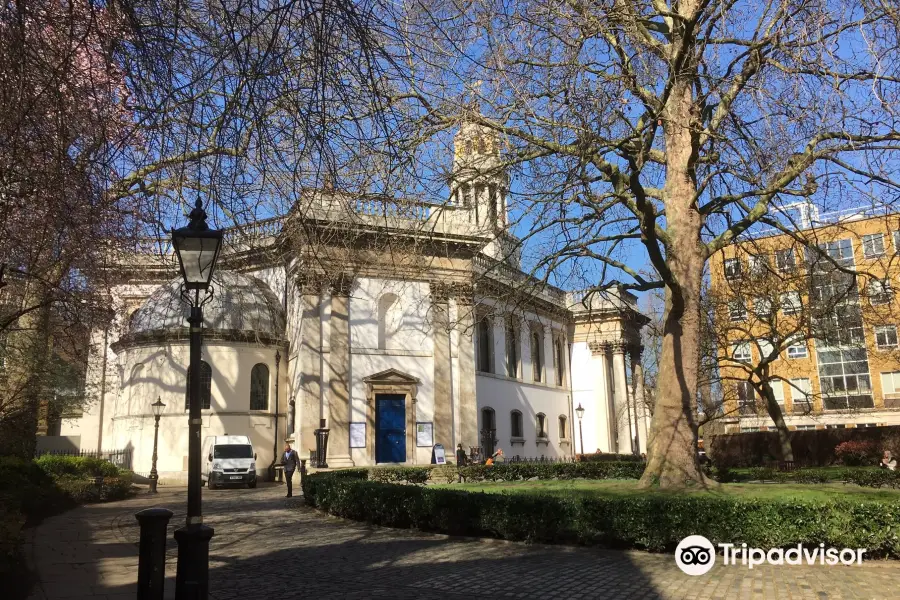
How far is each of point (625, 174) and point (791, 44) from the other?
15.6 feet

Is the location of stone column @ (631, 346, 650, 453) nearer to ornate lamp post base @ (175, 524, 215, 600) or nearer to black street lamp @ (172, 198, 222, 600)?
black street lamp @ (172, 198, 222, 600)

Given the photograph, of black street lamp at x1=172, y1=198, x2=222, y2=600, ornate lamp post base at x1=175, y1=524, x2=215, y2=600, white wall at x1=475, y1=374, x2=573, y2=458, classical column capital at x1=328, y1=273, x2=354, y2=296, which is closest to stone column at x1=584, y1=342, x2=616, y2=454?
white wall at x1=475, y1=374, x2=573, y2=458

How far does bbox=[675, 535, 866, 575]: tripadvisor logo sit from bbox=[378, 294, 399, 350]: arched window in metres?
22.8

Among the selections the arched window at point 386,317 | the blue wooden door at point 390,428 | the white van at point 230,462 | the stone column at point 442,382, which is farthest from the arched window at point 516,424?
the white van at point 230,462

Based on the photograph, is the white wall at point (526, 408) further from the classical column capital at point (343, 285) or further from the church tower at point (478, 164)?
the church tower at point (478, 164)

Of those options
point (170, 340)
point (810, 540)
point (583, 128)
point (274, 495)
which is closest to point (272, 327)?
point (170, 340)

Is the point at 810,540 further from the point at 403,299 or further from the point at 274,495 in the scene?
the point at 403,299

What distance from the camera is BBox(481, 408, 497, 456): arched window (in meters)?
37.7

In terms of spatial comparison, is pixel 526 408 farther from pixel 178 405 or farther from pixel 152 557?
pixel 152 557

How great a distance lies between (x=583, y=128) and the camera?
35.9ft

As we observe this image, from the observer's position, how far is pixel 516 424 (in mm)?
41375

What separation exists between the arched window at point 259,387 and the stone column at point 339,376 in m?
3.30

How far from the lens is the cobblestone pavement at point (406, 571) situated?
834 centimetres

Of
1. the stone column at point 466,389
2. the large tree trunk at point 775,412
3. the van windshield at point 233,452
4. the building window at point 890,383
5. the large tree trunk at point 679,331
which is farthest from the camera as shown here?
the building window at point 890,383
